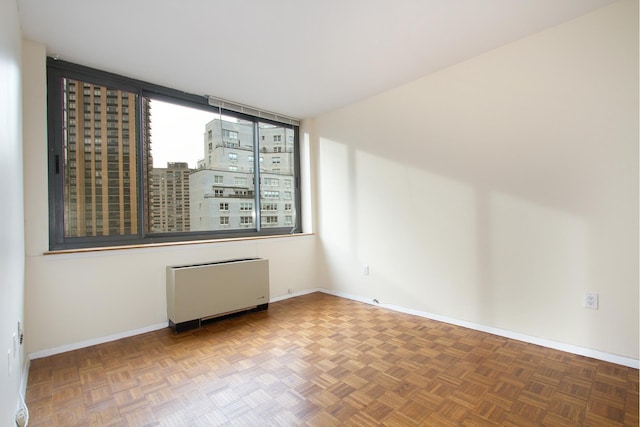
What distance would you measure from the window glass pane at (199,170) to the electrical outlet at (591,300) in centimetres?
342

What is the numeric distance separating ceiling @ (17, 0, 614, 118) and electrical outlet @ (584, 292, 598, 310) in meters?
2.05

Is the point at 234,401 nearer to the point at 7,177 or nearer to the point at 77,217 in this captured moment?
the point at 7,177

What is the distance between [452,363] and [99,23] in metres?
3.54

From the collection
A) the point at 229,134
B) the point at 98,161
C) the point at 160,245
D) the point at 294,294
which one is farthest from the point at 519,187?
the point at 98,161

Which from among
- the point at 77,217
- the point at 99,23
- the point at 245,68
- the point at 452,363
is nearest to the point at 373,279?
the point at 452,363

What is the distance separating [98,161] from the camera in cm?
286

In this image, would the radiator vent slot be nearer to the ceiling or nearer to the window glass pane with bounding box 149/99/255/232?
the window glass pane with bounding box 149/99/255/232

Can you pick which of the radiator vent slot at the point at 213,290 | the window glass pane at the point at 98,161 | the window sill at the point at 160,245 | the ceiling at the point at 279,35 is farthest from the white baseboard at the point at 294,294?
the ceiling at the point at 279,35

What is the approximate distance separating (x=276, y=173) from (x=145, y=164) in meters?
1.68

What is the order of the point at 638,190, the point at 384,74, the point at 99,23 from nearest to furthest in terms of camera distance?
the point at 638,190
the point at 99,23
the point at 384,74

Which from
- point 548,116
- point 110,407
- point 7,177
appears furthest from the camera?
point 548,116

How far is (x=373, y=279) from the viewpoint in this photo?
145 inches

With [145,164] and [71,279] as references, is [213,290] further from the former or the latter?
[145,164]

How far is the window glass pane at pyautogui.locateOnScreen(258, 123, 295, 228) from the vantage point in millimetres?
4168
